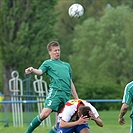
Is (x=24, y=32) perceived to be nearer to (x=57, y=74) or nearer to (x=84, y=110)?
(x=57, y=74)

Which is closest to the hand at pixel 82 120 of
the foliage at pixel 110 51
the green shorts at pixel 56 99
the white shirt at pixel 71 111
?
the white shirt at pixel 71 111

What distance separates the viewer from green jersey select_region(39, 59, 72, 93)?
37.7ft

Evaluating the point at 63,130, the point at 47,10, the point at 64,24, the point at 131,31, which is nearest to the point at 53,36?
the point at 47,10

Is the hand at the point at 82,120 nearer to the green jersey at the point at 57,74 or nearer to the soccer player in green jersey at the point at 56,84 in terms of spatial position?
the soccer player in green jersey at the point at 56,84

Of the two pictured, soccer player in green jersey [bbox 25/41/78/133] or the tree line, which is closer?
soccer player in green jersey [bbox 25/41/78/133]

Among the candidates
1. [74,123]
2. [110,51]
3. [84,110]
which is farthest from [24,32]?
[84,110]

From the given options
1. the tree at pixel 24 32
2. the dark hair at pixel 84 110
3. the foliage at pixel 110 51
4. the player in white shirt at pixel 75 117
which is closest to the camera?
the dark hair at pixel 84 110

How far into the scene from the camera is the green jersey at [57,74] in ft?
37.7

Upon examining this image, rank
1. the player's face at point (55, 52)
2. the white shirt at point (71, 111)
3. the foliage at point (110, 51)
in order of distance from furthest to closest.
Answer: the foliage at point (110, 51)
the player's face at point (55, 52)
the white shirt at point (71, 111)

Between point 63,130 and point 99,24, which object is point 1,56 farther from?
point 63,130

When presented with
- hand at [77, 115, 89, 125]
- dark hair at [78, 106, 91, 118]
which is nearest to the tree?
hand at [77, 115, 89, 125]

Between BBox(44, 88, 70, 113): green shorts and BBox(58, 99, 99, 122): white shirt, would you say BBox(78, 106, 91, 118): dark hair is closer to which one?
BBox(58, 99, 99, 122): white shirt

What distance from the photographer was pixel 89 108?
9.45 m

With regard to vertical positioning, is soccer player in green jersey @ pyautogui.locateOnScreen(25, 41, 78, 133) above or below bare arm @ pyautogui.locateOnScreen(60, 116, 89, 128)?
above
